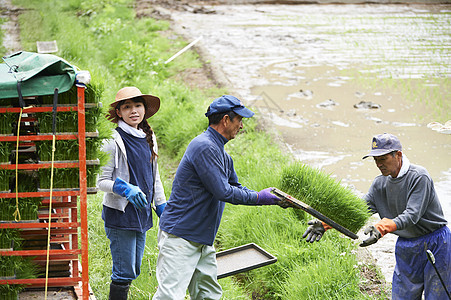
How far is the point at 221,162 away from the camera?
390cm

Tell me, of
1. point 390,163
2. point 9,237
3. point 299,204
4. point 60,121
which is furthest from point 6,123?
point 390,163

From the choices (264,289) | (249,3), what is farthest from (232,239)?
(249,3)

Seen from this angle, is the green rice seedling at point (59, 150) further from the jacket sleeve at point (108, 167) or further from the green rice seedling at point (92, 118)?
the jacket sleeve at point (108, 167)

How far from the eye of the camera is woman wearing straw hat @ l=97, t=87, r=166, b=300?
418 cm

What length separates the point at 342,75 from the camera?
11938mm

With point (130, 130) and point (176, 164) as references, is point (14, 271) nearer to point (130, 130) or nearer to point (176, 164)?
point (130, 130)

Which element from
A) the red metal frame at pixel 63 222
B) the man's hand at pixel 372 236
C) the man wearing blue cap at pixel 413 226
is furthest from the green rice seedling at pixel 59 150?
the man's hand at pixel 372 236

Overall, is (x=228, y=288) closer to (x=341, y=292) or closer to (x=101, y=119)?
(x=341, y=292)

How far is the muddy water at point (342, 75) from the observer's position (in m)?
8.16

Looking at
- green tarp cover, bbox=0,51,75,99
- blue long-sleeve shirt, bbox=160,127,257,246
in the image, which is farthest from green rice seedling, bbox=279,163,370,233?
green tarp cover, bbox=0,51,75,99

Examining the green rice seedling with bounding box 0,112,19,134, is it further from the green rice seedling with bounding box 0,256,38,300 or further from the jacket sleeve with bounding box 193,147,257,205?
the jacket sleeve with bounding box 193,147,257,205

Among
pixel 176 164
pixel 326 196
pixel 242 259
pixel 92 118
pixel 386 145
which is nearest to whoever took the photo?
pixel 92 118

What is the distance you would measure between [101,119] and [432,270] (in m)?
2.56

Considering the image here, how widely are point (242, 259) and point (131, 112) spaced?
1568 mm
